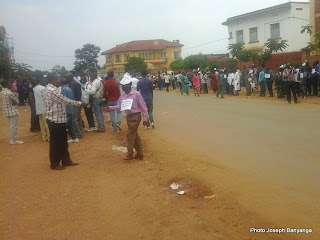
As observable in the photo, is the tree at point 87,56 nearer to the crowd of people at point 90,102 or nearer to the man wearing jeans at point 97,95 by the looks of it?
the crowd of people at point 90,102

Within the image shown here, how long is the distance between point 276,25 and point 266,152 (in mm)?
31937

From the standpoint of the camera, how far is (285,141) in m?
8.56

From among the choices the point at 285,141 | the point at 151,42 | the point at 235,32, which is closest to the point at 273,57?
the point at 235,32

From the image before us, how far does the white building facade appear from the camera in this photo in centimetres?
3531

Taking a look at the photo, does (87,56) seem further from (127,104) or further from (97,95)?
(127,104)

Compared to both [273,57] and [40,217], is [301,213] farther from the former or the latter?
[273,57]

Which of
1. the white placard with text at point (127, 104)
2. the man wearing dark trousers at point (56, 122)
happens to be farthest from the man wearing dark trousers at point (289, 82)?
the man wearing dark trousers at point (56, 122)

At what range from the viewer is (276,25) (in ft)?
121

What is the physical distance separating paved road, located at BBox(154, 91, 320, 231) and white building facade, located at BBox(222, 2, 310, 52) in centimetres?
2359

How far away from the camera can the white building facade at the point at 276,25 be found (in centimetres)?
3531

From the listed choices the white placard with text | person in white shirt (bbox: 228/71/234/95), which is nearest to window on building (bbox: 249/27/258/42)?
person in white shirt (bbox: 228/71/234/95)

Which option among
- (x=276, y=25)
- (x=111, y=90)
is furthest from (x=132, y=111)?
(x=276, y=25)

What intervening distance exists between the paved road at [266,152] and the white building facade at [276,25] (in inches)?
929

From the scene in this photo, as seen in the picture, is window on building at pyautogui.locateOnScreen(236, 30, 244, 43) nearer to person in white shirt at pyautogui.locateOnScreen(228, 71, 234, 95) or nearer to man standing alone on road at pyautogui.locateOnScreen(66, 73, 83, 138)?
person in white shirt at pyautogui.locateOnScreen(228, 71, 234, 95)
